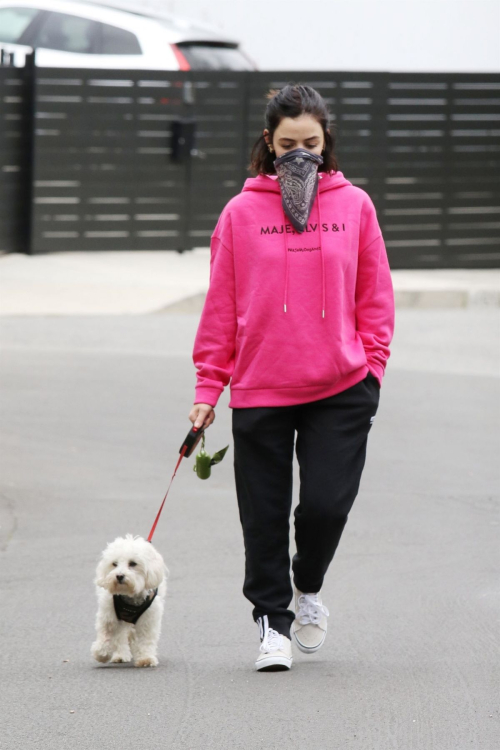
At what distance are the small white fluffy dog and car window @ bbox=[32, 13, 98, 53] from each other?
11676mm

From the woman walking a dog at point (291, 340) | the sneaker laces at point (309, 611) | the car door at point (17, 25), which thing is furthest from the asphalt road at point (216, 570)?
the car door at point (17, 25)

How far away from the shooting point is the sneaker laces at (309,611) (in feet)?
15.0

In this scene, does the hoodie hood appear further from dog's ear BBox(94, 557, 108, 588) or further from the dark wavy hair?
dog's ear BBox(94, 557, 108, 588)

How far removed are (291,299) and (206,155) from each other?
11062mm

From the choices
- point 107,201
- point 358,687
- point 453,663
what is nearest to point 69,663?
point 358,687

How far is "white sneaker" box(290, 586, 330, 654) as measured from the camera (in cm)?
458

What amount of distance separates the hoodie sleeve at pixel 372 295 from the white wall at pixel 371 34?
14374mm

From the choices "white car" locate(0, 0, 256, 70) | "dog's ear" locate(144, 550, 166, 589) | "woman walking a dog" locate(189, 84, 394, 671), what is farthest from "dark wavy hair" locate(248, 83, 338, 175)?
"white car" locate(0, 0, 256, 70)

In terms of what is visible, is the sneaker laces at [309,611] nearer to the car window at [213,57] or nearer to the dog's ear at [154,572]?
the dog's ear at [154,572]

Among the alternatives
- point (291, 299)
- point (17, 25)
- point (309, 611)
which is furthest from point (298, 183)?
point (17, 25)

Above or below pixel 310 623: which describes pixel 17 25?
above

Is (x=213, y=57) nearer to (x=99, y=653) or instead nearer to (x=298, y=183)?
(x=298, y=183)

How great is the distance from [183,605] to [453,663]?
122 centimetres

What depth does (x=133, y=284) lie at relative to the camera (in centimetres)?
1330
